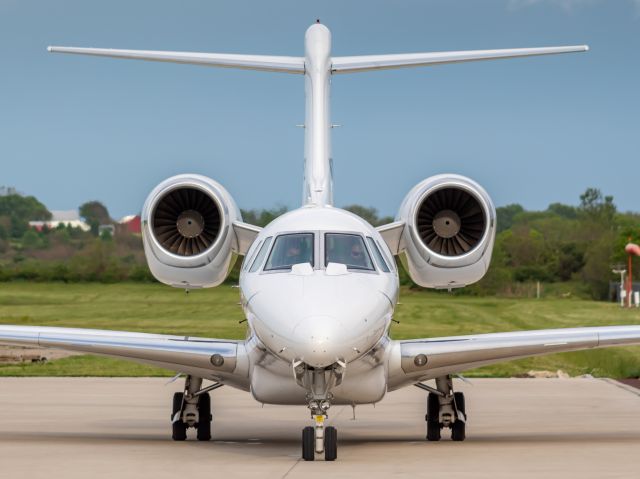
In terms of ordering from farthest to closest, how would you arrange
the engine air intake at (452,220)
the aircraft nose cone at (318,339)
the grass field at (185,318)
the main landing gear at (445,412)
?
1. the grass field at (185,318)
2. the engine air intake at (452,220)
3. the main landing gear at (445,412)
4. the aircraft nose cone at (318,339)

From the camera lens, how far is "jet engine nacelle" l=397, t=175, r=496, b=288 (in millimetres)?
16109

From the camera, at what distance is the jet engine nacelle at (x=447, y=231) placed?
16.1 metres

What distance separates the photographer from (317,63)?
18.0 m

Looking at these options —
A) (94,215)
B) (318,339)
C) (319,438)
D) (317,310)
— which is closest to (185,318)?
(94,215)

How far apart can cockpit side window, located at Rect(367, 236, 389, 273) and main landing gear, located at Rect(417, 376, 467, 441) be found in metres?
2.66

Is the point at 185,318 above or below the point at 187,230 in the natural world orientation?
below

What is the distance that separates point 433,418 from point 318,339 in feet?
15.4

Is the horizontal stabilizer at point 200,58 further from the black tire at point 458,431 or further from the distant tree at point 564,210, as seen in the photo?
the distant tree at point 564,210

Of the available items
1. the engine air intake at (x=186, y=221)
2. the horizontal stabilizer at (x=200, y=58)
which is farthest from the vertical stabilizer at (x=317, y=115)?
the engine air intake at (x=186, y=221)

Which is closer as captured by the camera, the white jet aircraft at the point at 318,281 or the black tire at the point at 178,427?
the white jet aircraft at the point at 318,281

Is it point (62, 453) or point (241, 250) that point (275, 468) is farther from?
point (241, 250)

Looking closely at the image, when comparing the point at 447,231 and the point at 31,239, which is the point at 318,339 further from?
the point at 31,239

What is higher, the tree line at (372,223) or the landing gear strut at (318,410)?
the tree line at (372,223)

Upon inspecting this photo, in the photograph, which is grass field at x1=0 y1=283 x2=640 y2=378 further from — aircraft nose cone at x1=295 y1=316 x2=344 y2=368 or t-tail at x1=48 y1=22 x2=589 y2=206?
aircraft nose cone at x1=295 y1=316 x2=344 y2=368
